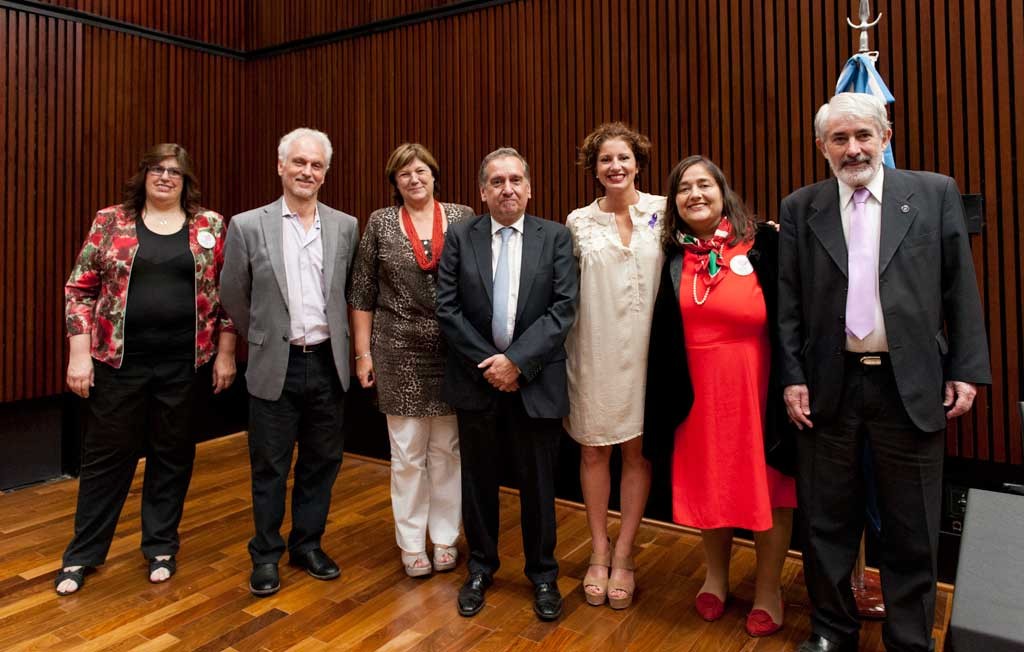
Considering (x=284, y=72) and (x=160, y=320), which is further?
(x=284, y=72)

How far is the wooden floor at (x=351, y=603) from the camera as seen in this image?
2184 millimetres

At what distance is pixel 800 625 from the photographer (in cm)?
228

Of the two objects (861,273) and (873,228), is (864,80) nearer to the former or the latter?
(873,228)

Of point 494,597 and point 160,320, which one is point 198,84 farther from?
point 494,597

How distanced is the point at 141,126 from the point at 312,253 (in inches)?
98.2

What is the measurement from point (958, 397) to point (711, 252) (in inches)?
31.9

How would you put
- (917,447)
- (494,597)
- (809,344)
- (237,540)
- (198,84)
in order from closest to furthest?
1. (917,447)
2. (809,344)
3. (494,597)
4. (237,540)
5. (198,84)

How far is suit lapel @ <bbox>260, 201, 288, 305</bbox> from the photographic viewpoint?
252cm

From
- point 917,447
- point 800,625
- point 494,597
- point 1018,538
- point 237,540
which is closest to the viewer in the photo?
point 1018,538

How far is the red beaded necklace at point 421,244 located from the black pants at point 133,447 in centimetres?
103

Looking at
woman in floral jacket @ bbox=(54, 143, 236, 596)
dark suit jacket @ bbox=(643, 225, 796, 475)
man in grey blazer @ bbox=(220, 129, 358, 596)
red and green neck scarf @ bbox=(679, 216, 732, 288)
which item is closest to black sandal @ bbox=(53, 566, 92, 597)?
woman in floral jacket @ bbox=(54, 143, 236, 596)

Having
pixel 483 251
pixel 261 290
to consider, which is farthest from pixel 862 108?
pixel 261 290

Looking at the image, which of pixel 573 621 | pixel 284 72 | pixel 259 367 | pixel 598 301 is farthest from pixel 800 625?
pixel 284 72

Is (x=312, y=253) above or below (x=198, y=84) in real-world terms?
below
